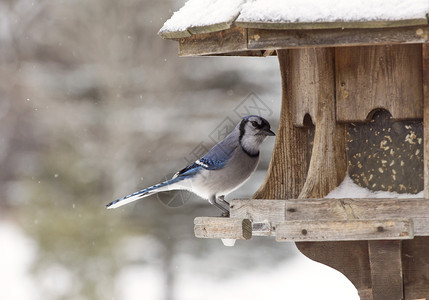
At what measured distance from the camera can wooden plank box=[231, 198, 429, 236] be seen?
3.32m

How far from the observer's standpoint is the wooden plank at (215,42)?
352 cm

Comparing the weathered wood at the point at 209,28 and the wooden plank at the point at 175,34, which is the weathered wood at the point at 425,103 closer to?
the weathered wood at the point at 209,28

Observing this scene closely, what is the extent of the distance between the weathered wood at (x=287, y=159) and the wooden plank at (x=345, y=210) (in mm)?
558

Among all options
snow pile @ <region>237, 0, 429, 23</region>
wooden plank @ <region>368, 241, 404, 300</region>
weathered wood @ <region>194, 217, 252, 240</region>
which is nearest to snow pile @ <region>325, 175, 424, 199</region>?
wooden plank @ <region>368, 241, 404, 300</region>

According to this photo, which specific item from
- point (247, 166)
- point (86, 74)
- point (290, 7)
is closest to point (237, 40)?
point (290, 7)

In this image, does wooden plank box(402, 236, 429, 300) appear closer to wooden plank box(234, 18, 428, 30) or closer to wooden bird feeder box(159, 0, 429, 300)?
wooden bird feeder box(159, 0, 429, 300)

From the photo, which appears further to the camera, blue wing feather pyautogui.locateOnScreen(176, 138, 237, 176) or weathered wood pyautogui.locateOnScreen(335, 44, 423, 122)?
blue wing feather pyautogui.locateOnScreen(176, 138, 237, 176)

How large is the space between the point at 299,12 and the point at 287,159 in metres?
1.14

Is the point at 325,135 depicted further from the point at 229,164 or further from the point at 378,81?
the point at 229,164

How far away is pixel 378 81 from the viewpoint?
3785mm

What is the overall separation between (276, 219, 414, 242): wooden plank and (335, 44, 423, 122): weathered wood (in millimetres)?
658

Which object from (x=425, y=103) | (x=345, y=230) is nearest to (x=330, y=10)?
(x=425, y=103)

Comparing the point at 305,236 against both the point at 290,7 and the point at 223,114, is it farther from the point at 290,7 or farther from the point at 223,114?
the point at 223,114

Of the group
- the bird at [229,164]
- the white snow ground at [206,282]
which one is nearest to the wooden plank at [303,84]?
the bird at [229,164]
